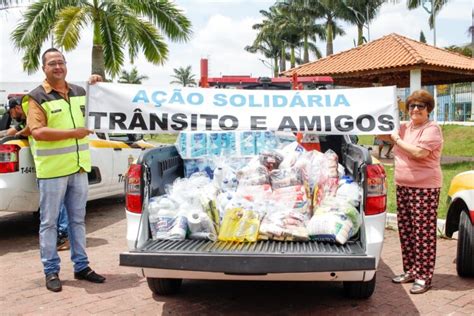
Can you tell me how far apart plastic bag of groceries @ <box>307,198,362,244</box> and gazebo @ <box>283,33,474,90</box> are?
10554 mm

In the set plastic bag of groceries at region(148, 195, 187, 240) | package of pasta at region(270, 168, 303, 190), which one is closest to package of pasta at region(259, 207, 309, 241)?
package of pasta at region(270, 168, 303, 190)

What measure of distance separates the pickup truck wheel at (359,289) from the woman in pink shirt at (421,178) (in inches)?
19.6

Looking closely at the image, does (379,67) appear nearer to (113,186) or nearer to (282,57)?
(113,186)

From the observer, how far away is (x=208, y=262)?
3393mm

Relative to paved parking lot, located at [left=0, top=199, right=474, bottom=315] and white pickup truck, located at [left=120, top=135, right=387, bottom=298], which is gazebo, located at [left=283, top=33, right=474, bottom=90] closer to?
paved parking lot, located at [left=0, top=199, right=474, bottom=315]

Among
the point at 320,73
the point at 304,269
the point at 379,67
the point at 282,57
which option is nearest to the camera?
the point at 304,269

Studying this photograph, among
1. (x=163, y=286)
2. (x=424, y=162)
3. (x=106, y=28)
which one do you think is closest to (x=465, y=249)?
(x=424, y=162)

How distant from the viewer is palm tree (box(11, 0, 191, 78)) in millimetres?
16672

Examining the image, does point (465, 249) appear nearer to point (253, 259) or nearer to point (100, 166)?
point (253, 259)

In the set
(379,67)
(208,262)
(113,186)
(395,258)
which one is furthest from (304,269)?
(379,67)

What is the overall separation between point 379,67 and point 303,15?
38.1 meters

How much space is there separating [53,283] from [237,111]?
2.26 meters

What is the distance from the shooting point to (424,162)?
14.7 ft

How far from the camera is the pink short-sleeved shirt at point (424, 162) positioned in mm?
4418
